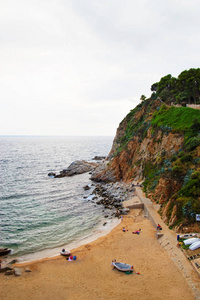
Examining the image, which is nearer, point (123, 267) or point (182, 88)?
point (123, 267)

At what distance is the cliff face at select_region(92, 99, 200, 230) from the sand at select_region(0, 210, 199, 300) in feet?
17.2

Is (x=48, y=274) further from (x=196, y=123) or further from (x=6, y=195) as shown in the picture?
(x=196, y=123)

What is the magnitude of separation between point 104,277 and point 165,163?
20935 millimetres

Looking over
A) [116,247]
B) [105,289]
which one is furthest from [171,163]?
[105,289]

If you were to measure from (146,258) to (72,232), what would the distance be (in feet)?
37.1

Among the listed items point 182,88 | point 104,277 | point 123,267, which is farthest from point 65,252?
point 182,88

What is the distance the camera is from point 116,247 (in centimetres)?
2184

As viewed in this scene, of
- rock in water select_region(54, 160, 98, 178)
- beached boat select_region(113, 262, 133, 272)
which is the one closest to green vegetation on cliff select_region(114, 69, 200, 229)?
beached boat select_region(113, 262, 133, 272)

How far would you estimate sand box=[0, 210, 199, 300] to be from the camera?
594 inches

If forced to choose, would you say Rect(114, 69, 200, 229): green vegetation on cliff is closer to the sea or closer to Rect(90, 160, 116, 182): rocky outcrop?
Rect(90, 160, 116, 182): rocky outcrop

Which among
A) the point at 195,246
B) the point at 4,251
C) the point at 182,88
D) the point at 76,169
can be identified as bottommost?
the point at 4,251

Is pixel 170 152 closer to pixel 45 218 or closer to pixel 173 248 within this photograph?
pixel 173 248

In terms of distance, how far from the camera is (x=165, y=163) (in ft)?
107

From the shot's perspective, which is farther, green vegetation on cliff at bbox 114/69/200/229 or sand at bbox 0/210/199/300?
green vegetation on cliff at bbox 114/69/200/229
